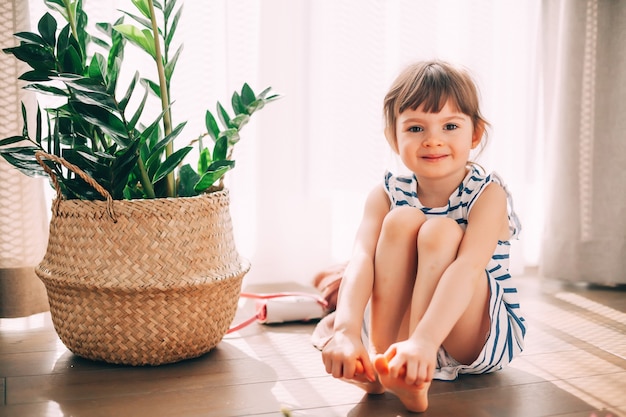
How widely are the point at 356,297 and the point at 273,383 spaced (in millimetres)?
218

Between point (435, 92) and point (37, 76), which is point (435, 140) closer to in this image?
point (435, 92)

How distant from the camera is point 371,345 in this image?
1200 millimetres

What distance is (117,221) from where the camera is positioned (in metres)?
1.23

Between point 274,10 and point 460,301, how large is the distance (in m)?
1.05

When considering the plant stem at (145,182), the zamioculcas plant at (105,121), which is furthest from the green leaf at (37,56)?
the plant stem at (145,182)

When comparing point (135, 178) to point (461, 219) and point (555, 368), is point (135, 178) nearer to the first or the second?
point (461, 219)

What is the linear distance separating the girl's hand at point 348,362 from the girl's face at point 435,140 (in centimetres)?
Answer: 36

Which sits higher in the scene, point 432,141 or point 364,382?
point 432,141

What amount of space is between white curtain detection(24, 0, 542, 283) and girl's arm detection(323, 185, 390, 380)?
618mm

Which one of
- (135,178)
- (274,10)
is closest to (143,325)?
(135,178)

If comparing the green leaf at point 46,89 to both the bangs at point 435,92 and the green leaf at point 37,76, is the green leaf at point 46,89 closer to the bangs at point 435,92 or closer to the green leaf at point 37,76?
the green leaf at point 37,76

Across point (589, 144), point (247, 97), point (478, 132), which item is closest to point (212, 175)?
point (247, 97)

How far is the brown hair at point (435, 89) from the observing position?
123cm

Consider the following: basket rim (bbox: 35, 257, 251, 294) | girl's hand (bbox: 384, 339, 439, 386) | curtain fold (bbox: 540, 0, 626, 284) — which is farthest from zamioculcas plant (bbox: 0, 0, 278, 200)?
curtain fold (bbox: 540, 0, 626, 284)
